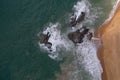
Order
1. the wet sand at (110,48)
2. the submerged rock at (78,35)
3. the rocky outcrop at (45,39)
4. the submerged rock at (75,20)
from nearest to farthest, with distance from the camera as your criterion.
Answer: the wet sand at (110,48) → the submerged rock at (78,35) → the submerged rock at (75,20) → the rocky outcrop at (45,39)

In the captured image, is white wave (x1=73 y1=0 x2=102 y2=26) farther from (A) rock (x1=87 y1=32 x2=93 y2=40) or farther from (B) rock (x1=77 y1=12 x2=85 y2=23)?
(A) rock (x1=87 y1=32 x2=93 y2=40)

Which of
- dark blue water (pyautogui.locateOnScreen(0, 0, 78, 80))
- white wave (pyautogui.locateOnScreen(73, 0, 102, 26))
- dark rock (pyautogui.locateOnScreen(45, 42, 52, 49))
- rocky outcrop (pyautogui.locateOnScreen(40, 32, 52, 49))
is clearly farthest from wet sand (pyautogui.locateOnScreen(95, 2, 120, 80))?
rocky outcrop (pyautogui.locateOnScreen(40, 32, 52, 49))

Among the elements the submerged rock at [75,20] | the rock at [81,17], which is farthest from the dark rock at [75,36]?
the rock at [81,17]

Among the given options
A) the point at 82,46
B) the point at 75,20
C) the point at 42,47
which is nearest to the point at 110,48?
the point at 82,46

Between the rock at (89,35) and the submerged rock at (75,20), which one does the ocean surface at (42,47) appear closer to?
the submerged rock at (75,20)

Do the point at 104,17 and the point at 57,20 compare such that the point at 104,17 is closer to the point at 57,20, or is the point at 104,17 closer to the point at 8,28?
the point at 57,20

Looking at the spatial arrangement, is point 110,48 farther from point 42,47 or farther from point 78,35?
point 42,47
